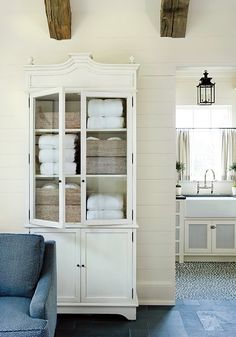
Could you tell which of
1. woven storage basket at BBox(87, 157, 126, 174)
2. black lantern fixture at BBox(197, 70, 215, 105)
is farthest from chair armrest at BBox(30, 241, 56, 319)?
black lantern fixture at BBox(197, 70, 215, 105)

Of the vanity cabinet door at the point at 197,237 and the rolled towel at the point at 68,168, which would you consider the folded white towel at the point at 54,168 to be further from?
the vanity cabinet door at the point at 197,237

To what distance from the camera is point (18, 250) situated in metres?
2.76

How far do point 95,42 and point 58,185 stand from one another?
1501 mm

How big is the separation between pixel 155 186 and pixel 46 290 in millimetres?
1694

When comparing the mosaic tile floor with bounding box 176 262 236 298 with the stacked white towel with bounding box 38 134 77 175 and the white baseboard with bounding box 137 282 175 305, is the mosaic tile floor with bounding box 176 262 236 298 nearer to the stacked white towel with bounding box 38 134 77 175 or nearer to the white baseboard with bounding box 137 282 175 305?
the white baseboard with bounding box 137 282 175 305

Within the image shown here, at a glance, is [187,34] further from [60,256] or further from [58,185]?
[60,256]

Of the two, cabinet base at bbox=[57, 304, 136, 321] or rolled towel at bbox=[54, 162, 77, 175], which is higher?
rolled towel at bbox=[54, 162, 77, 175]

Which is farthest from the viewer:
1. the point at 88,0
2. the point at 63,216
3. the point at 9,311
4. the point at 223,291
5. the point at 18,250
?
the point at 223,291

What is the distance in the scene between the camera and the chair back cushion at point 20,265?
2.70 metres

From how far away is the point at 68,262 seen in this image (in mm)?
3426

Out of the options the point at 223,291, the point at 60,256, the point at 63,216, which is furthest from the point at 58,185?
the point at 223,291

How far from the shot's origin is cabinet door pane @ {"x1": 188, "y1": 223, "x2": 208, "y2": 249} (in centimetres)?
528

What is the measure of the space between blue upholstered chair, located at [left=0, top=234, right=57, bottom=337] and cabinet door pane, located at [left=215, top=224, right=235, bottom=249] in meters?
3.05

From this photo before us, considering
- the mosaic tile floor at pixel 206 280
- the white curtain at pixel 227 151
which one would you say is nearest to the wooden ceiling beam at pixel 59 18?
the mosaic tile floor at pixel 206 280
